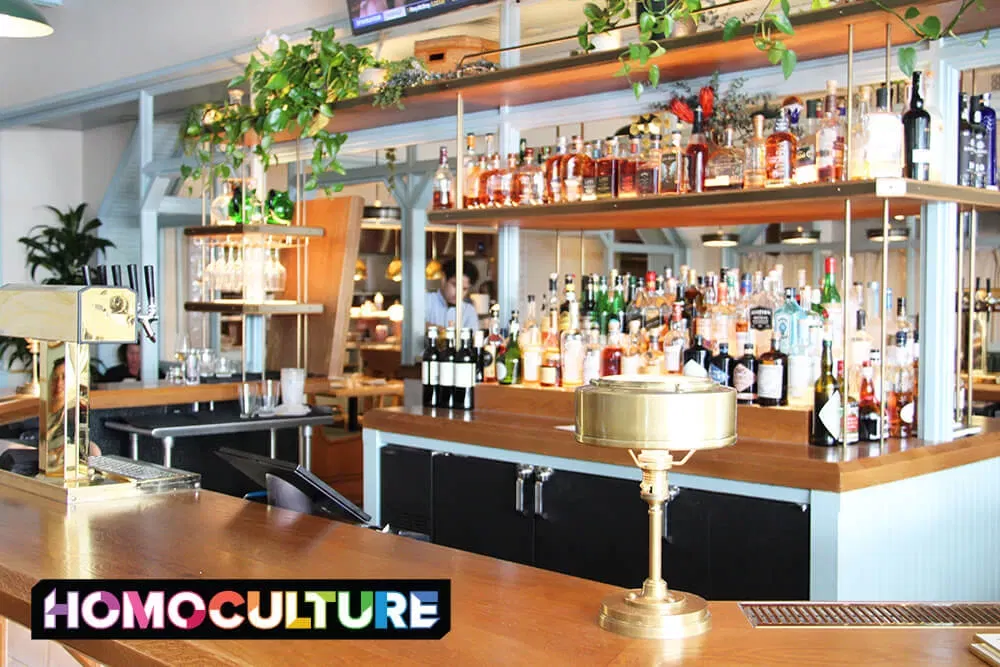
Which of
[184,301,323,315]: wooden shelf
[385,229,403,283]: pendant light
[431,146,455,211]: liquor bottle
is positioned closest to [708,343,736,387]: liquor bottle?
[431,146,455,211]: liquor bottle

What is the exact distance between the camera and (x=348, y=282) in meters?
6.15

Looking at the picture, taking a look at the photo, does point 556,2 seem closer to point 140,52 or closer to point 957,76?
point 957,76

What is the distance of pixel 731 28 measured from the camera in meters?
3.26

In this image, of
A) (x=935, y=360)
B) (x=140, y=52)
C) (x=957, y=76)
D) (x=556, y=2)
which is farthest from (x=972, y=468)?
(x=140, y=52)

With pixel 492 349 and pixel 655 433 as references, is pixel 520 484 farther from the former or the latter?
pixel 655 433

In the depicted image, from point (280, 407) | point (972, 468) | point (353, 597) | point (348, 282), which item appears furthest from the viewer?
point (348, 282)

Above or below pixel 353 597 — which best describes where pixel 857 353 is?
above

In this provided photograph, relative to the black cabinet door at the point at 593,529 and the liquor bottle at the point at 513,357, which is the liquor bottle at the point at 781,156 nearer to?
the black cabinet door at the point at 593,529

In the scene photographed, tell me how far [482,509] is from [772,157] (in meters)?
1.49

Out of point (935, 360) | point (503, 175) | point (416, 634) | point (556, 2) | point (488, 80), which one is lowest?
point (416, 634)

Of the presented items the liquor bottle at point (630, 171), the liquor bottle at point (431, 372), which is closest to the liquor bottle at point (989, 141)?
the liquor bottle at point (630, 171)

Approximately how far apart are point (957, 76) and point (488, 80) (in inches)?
63.0

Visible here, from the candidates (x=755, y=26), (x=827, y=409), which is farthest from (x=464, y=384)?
(x=755, y=26)

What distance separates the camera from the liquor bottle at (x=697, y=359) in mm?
3566
